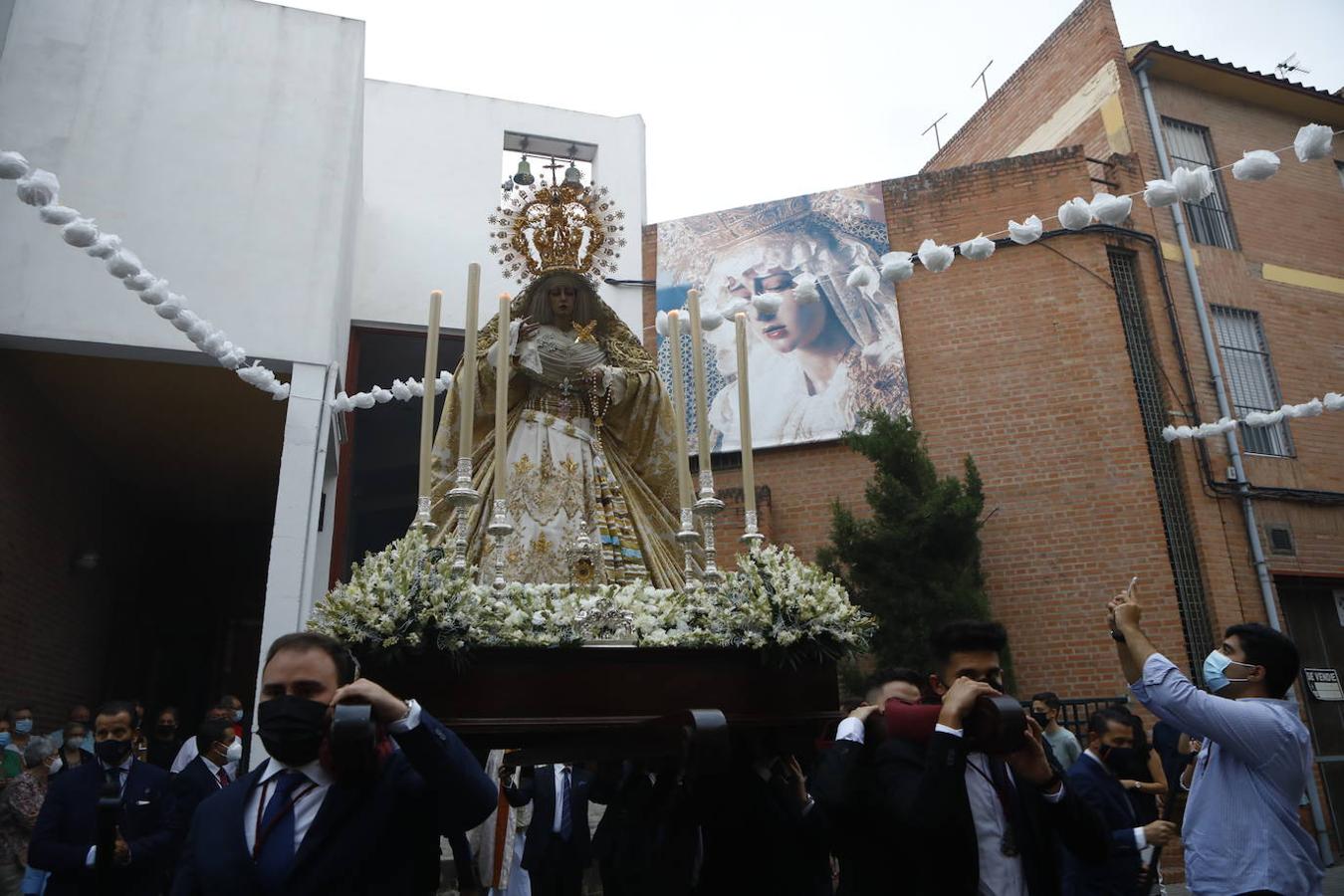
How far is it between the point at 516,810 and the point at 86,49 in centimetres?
742

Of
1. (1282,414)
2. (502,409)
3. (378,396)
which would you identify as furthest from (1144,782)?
(378,396)

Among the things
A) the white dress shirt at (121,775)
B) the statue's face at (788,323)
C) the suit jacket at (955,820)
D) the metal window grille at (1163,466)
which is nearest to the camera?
the suit jacket at (955,820)

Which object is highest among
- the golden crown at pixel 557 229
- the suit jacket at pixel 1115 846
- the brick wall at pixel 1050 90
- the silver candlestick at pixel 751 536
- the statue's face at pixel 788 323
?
the brick wall at pixel 1050 90

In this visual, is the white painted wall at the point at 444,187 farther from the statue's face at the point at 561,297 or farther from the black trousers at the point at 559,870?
the black trousers at the point at 559,870

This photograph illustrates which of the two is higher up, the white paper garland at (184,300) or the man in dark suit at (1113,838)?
the white paper garland at (184,300)

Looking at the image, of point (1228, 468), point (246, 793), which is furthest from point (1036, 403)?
point (246, 793)

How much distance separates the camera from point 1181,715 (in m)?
2.98

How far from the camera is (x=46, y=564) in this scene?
10.3m

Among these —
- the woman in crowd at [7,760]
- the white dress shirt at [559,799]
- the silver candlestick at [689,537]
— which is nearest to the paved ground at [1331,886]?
the white dress shirt at [559,799]

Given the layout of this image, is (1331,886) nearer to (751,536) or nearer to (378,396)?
(751,536)

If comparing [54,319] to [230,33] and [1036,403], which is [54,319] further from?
[1036,403]

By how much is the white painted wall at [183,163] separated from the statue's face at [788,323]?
5003mm

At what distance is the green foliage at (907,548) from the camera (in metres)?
9.40

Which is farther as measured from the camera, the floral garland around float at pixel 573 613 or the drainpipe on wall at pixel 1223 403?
the drainpipe on wall at pixel 1223 403
